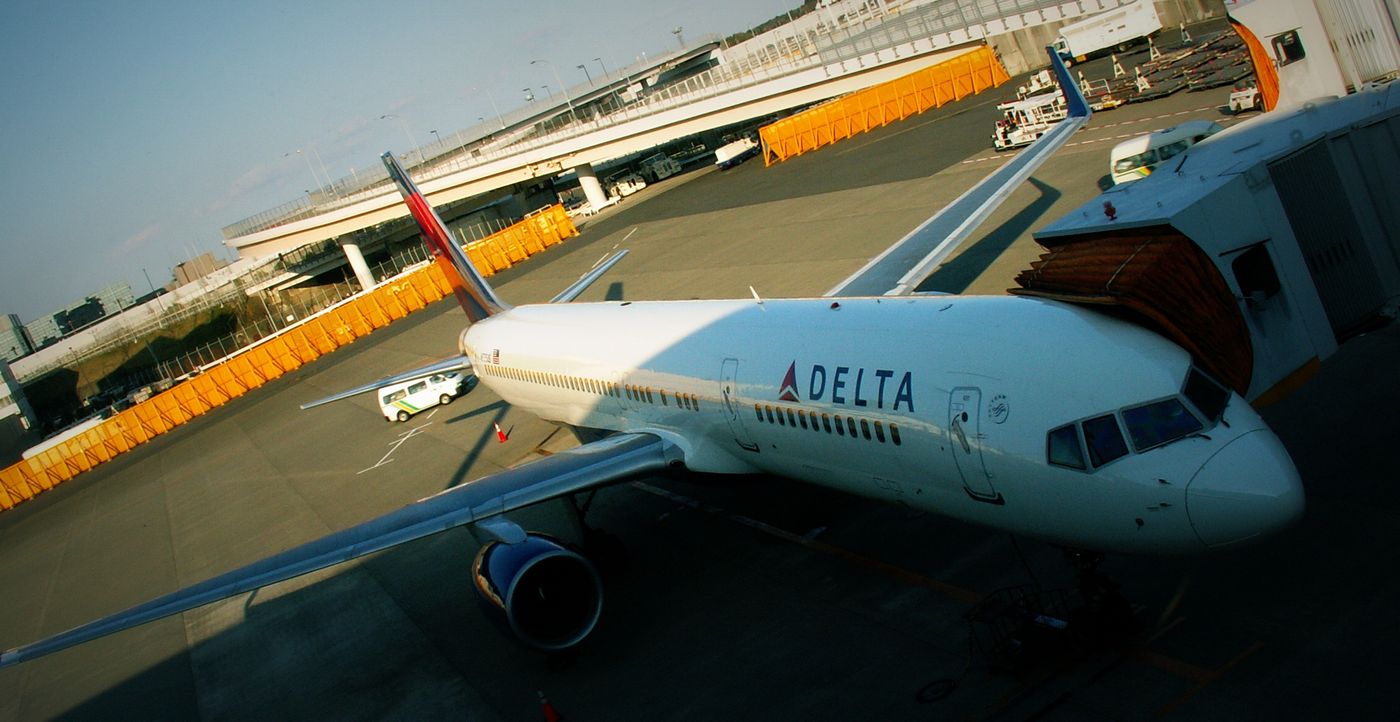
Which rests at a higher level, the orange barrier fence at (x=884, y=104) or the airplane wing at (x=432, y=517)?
the orange barrier fence at (x=884, y=104)

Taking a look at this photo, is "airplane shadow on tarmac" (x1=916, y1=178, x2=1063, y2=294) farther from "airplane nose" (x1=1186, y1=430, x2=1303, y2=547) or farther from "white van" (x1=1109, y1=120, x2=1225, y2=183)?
"airplane nose" (x1=1186, y1=430, x2=1303, y2=547)

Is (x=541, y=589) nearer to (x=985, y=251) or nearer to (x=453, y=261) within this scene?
(x=453, y=261)

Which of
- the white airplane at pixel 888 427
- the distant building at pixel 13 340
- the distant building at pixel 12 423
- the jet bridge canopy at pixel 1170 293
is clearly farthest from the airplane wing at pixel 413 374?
the distant building at pixel 13 340

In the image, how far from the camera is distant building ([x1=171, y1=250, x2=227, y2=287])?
155 meters

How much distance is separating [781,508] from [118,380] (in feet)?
353

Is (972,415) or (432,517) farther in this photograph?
(432,517)

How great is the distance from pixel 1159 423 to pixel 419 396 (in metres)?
34.9

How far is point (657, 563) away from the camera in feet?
69.5

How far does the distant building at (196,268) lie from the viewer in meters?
155

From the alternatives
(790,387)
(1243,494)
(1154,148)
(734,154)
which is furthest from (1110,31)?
(1243,494)

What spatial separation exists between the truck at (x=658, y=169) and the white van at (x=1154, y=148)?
69.2 m

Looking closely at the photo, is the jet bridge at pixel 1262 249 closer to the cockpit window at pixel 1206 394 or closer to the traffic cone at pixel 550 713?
the cockpit window at pixel 1206 394

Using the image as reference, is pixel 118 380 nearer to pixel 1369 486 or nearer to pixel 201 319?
pixel 201 319

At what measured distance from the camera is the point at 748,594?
727 inches
